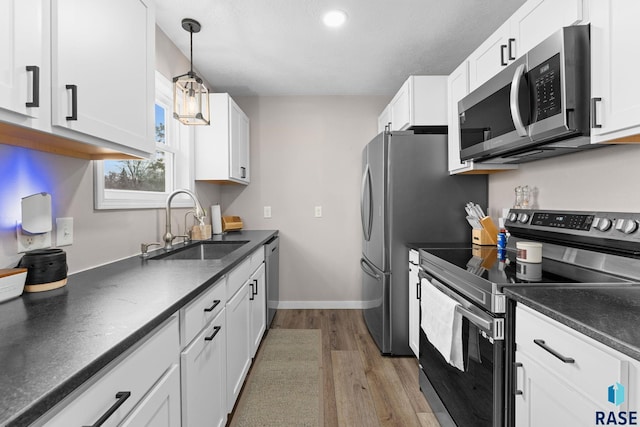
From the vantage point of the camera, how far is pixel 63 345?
27.8 inches

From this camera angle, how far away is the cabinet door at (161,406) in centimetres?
82

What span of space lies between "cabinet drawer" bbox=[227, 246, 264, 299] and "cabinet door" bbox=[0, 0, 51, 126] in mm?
1054

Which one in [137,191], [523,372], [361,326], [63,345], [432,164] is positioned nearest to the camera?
[63,345]

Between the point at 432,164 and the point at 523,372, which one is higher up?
the point at 432,164

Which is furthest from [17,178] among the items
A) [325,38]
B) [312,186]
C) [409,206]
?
[312,186]

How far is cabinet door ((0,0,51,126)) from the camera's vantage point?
2.63ft

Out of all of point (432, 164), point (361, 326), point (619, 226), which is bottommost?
point (361, 326)

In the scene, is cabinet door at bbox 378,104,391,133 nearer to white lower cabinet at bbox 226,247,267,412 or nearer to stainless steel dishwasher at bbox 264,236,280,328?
stainless steel dishwasher at bbox 264,236,280,328

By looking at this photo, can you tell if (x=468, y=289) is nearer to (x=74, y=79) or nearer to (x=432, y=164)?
(x=432, y=164)

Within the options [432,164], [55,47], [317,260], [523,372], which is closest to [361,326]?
[317,260]

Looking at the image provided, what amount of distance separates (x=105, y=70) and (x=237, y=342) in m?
1.46

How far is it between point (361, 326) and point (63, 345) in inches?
107

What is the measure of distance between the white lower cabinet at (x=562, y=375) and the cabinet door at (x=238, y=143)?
249cm

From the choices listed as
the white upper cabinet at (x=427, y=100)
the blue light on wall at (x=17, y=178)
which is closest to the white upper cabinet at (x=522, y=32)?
the white upper cabinet at (x=427, y=100)
